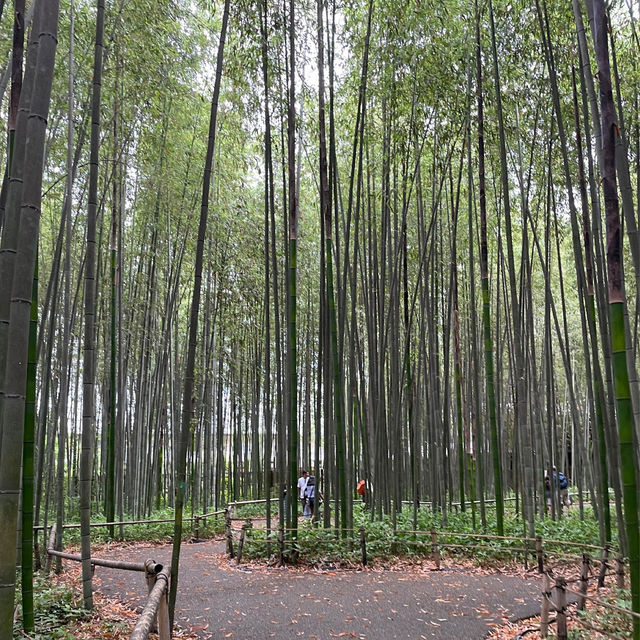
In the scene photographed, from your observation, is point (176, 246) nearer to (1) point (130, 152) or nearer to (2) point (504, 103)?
(1) point (130, 152)

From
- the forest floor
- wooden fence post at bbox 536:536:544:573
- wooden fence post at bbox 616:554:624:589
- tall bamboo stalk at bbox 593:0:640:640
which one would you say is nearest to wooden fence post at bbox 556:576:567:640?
the forest floor

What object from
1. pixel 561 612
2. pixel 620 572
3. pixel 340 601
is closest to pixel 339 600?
pixel 340 601

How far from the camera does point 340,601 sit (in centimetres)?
414

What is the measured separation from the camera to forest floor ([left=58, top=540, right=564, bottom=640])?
3576 mm

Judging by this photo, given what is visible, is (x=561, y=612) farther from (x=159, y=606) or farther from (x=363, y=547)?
(x=363, y=547)

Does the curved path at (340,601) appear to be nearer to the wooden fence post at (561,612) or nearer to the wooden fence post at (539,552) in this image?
the wooden fence post at (539,552)

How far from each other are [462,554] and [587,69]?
4407mm

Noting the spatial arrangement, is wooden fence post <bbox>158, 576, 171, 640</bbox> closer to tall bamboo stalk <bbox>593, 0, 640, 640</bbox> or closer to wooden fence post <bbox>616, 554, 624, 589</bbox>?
tall bamboo stalk <bbox>593, 0, 640, 640</bbox>

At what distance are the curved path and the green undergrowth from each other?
1.91 ft

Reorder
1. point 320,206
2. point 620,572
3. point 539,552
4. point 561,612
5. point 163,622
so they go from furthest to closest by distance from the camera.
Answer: point 320,206
point 539,552
point 620,572
point 561,612
point 163,622

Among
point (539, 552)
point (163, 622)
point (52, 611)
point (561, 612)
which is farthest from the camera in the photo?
point (539, 552)

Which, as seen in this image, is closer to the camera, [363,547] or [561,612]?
[561,612]

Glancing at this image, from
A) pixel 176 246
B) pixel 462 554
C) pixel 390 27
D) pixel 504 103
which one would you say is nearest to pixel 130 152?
pixel 176 246

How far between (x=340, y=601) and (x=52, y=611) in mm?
1887
